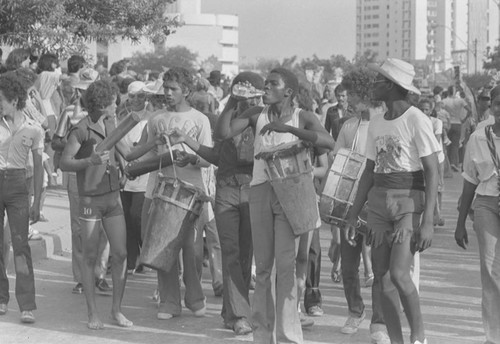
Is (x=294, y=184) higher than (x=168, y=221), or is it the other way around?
(x=294, y=184)

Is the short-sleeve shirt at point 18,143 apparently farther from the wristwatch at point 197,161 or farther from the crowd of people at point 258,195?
the wristwatch at point 197,161

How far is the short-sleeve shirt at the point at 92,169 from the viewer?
890cm

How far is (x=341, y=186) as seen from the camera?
28.3 ft

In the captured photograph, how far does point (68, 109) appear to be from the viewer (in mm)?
10633

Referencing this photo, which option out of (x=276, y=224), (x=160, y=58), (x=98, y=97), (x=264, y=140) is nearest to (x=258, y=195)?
(x=276, y=224)

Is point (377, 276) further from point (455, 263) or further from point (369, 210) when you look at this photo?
point (455, 263)

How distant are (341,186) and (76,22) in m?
5.09

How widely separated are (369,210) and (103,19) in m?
6.65

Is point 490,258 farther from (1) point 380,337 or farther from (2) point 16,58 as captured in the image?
(2) point 16,58

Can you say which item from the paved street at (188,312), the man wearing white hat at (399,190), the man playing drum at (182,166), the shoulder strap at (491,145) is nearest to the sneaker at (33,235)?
the paved street at (188,312)

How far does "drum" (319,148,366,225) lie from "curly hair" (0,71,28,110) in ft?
8.77

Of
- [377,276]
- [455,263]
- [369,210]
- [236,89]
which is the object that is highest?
[236,89]

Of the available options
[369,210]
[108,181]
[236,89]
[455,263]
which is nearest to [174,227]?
[108,181]

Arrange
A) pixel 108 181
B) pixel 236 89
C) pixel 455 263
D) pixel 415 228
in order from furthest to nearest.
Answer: pixel 455 263, pixel 108 181, pixel 236 89, pixel 415 228
